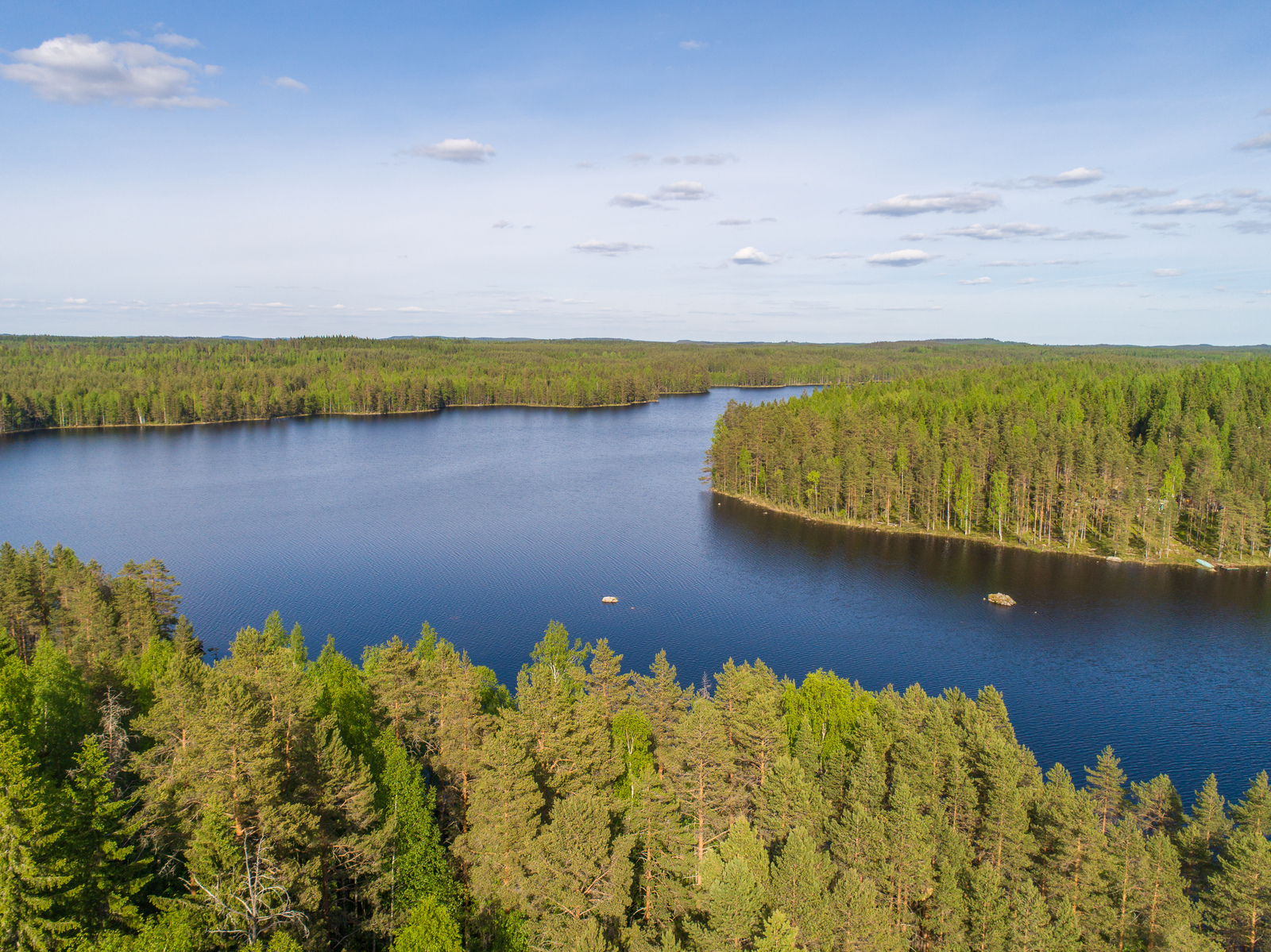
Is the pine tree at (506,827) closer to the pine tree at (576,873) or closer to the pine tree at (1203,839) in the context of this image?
the pine tree at (576,873)

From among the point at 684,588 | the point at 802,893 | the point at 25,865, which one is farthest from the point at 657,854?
the point at 684,588

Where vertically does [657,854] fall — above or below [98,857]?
below

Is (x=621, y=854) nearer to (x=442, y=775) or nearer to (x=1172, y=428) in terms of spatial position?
(x=442, y=775)

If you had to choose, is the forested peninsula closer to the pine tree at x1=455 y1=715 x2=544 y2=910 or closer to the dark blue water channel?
the pine tree at x1=455 y1=715 x2=544 y2=910

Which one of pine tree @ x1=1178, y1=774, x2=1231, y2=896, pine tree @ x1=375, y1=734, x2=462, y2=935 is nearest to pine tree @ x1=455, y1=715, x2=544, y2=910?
pine tree @ x1=375, y1=734, x2=462, y2=935

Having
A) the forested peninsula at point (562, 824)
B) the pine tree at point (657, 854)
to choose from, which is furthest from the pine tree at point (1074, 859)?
the pine tree at point (657, 854)

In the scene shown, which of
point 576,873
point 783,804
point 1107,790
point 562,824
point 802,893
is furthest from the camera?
→ point 1107,790

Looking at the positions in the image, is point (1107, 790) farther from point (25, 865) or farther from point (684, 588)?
point (684, 588)
